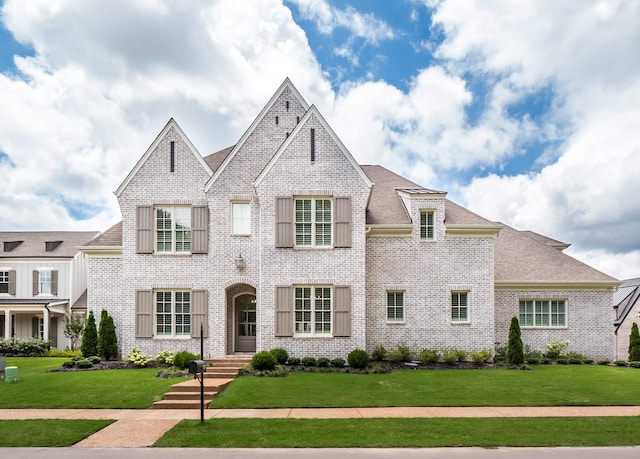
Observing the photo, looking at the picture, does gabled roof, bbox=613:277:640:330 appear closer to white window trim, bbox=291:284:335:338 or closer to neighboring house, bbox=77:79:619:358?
neighboring house, bbox=77:79:619:358

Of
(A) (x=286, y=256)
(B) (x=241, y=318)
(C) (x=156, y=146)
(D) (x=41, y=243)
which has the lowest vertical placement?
(B) (x=241, y=318)

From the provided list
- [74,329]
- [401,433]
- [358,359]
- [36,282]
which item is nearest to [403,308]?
[358,359]

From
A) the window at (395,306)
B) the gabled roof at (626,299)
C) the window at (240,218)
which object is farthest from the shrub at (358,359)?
the gabled roof at (626,299)

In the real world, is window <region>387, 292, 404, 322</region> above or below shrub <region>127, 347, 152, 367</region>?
above

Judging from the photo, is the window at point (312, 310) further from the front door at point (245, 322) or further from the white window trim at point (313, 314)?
the front door at point (245, 322)

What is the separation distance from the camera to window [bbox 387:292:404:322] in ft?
71.5

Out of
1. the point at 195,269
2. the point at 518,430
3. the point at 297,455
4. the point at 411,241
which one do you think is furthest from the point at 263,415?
the point at 411,241

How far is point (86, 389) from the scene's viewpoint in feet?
51.4

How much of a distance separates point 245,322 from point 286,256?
3787 millimetres

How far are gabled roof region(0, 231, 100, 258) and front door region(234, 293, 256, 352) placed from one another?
1536cm

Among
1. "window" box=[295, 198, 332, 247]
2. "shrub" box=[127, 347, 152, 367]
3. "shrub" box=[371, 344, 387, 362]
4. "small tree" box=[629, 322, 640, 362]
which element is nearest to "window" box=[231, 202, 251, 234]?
"window" box=[295, 198, 332, 247]

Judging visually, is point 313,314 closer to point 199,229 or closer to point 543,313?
point 199,229

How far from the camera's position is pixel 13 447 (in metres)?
9.92

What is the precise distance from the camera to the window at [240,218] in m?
21.1
